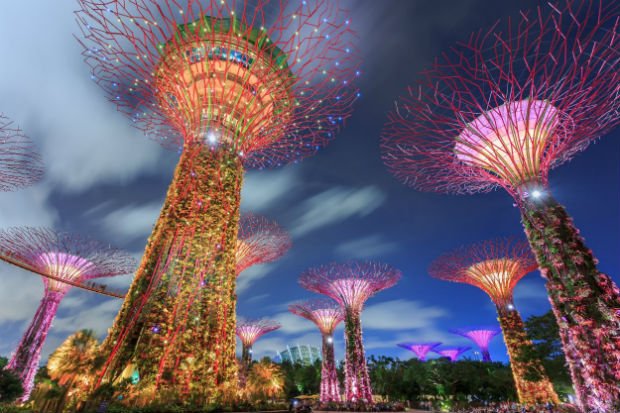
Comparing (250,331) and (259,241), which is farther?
(250,331)

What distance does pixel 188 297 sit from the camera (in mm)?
5984

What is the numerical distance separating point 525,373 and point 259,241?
15.5m

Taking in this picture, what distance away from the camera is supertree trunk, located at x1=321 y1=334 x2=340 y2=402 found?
24938 mm

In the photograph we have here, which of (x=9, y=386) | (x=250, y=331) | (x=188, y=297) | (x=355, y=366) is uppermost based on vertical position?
(x=250, y=331)

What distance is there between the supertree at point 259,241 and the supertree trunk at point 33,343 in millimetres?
12060

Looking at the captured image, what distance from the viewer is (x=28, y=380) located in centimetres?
1673

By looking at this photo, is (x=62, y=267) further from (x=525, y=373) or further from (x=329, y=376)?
(x=525, y=373)

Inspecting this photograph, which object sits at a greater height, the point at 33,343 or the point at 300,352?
the point at 300,352

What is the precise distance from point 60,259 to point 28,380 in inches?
279

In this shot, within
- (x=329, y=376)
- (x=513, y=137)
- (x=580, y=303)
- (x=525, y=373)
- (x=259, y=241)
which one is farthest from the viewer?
(x=329, y=376)

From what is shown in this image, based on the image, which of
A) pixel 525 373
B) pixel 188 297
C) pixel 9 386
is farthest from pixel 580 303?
pixel 9 386

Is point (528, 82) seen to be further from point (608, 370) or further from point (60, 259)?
point (60, 259)

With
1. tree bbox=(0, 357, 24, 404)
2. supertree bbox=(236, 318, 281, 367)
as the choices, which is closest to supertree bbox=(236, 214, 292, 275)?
tree bbox=(0, 357, 24, 404)

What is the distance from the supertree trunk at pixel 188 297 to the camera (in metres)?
5.32
